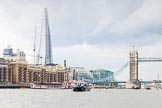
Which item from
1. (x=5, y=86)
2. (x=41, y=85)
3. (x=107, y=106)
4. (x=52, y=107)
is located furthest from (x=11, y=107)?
(x=41, y=85)

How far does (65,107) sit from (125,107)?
20.6ft

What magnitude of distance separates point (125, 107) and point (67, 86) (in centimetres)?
13468

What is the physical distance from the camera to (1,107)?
4988 centimetres

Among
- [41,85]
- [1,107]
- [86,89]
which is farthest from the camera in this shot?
[41,85]

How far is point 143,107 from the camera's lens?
53.6 metres

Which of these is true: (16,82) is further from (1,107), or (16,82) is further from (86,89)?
(1,107)

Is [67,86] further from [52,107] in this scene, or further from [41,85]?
[52,107]

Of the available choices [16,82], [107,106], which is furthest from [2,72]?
[107,106]

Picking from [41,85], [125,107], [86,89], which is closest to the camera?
[125,107]

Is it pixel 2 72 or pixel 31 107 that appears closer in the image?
pixel 31 107

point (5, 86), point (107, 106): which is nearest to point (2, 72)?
point (5, 86)

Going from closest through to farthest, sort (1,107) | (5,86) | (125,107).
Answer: (1,107) < (125,107) < (5,86)

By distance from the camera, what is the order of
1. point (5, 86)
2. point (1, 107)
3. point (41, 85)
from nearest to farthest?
1. point (1, 107)
2. point (5, 86)
3. point (41, 85)

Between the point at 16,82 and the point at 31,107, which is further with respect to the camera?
the point at 16,82
